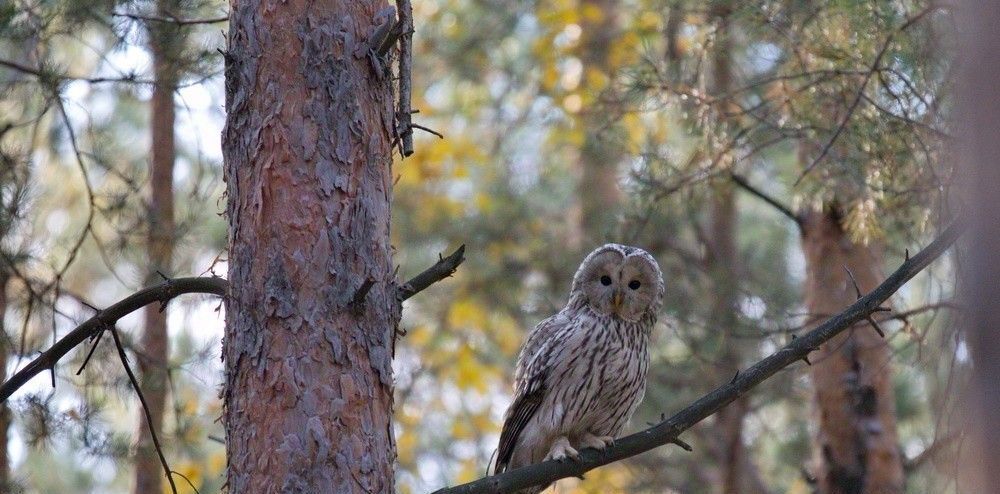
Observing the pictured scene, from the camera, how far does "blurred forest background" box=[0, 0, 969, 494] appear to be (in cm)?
588

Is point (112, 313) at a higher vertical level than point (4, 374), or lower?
lower

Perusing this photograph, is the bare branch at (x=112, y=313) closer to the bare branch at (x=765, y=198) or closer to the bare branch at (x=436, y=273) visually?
the bare branch at (x=436, y=273)

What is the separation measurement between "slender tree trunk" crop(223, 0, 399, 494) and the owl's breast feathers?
68.7 inches

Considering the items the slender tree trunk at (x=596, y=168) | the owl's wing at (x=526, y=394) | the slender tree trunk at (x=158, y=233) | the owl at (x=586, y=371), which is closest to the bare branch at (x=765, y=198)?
the slender tree trunk at (x=596, y=168)

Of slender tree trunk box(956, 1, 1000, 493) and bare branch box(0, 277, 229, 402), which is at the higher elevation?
bare branch box(0, 277, 229, 402)

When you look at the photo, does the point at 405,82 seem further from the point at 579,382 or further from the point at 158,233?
the point at 158,233

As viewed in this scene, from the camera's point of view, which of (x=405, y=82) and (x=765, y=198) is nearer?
(x=405, y=82)

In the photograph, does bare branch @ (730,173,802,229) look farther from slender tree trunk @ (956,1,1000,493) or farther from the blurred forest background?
slender tree trunk @ (956,1,1000,493)

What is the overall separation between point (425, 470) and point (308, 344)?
9172mm

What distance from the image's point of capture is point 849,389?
747 cm

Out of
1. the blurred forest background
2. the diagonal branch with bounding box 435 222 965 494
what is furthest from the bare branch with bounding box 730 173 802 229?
Result: the diagonal branch with bounding box 435 222 965 494

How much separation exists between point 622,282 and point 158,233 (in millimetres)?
2382

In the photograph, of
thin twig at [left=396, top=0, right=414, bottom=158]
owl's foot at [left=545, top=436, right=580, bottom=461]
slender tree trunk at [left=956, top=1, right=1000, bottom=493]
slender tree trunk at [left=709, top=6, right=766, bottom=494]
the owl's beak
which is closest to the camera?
slender tree trunk at [left=956, top=1, right=1000, bottom=493]

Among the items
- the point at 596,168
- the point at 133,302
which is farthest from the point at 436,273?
the point at 596,168
